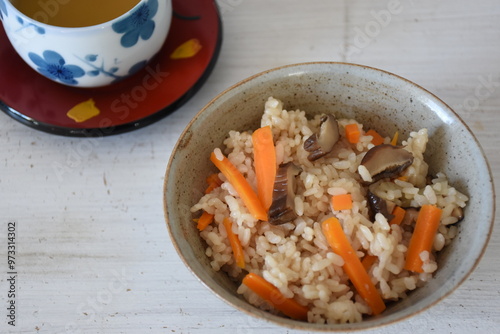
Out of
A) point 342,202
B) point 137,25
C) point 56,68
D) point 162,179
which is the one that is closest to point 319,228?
point 342,202

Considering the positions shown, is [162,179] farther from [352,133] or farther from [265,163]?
[352,133]

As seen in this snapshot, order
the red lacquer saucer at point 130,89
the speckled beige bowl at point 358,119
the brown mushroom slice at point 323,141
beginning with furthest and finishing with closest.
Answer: the red lacquer saucer at point 130,89
the brown mushroom slice at point 323,141
the speckled beige bowl at point 358,119

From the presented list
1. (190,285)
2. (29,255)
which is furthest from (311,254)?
(29,255)

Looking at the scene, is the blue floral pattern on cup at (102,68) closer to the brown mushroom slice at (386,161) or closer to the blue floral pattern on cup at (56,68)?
the blue floral pattern on cup at (56,68)

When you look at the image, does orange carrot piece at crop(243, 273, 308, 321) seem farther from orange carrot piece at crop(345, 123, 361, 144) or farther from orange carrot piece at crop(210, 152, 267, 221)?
orange carrot piece at crop(345, 123, 361, 144)

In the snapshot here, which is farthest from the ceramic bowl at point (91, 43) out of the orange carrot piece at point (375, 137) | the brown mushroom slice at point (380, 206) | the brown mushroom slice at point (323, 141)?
the brown mushroom slice at point (380, 206)

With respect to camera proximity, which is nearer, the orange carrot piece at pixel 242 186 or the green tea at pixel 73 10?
the orange carrot piece at pixel 242 186

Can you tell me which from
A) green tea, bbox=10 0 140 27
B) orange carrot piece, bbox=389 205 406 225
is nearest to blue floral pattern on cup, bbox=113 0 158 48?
green tea, bbox=10 0 140 27
